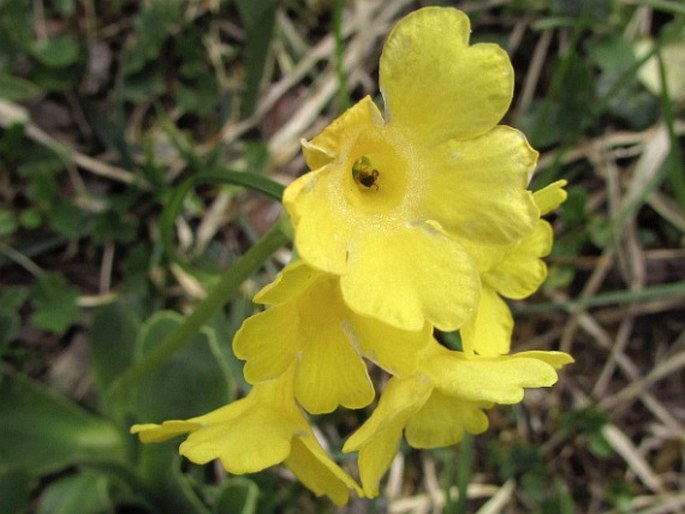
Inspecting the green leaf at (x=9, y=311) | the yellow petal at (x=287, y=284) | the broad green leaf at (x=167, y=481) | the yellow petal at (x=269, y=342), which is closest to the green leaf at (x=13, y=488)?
the broad green leaf at (x=167, y=481)

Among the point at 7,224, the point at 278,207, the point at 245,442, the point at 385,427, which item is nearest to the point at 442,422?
the point at 385,427

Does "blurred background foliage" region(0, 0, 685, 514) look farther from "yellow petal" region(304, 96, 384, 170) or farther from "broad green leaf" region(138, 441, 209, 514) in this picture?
"yellow petal" region(304, 96, 384, 170)

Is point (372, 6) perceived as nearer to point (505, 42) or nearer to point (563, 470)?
point (505, 42)

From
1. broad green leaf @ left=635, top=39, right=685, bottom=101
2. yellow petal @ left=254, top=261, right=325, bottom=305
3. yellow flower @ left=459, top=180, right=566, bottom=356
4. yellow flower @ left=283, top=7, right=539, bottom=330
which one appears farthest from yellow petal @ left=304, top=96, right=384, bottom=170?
broad green leaf @ left=635, top=39, right=685, bottom=101

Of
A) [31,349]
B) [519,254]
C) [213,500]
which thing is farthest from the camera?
[31,349]

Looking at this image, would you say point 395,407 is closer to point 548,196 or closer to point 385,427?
point 385,427

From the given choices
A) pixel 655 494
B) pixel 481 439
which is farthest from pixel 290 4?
pixel 655 494
